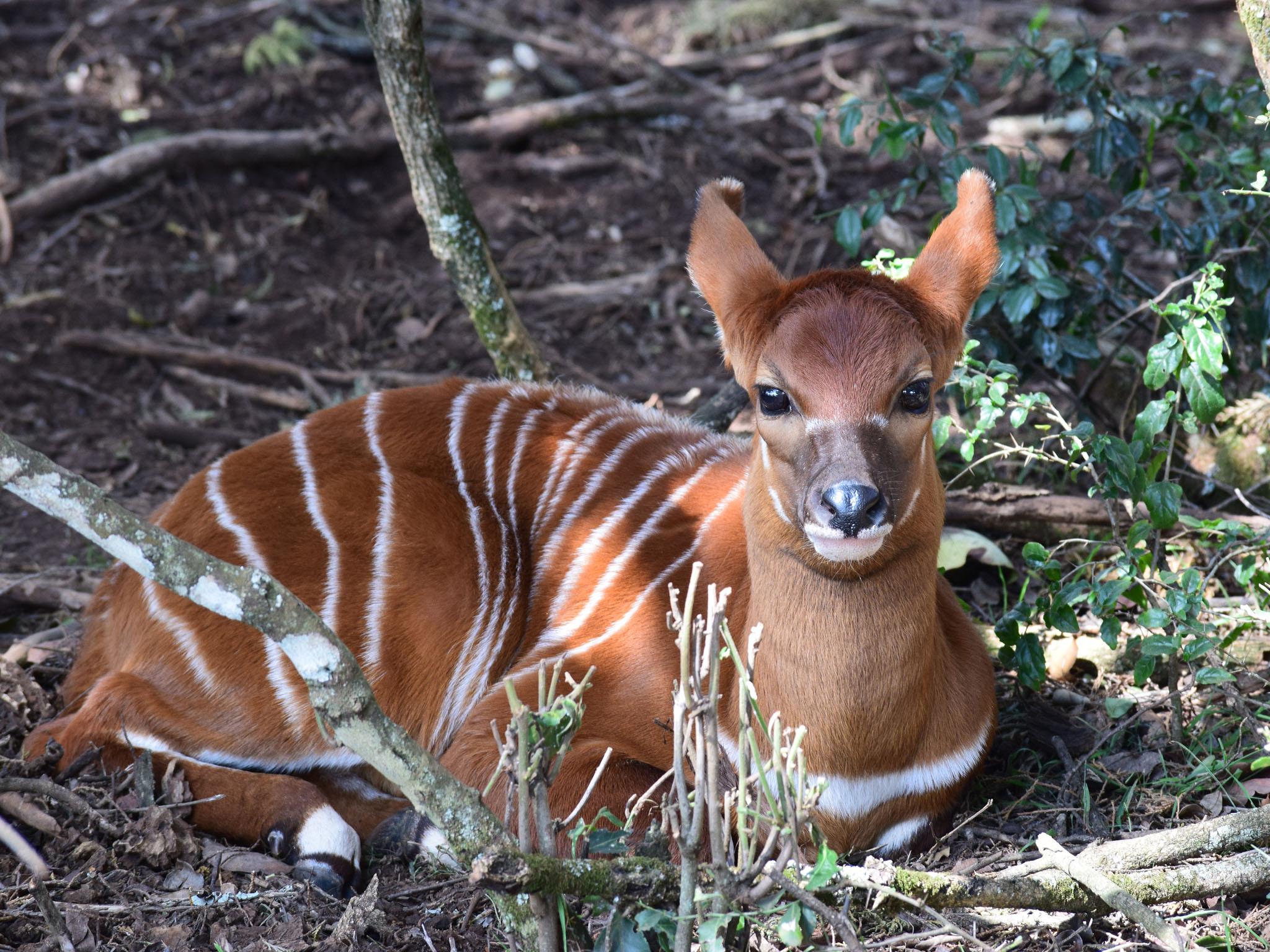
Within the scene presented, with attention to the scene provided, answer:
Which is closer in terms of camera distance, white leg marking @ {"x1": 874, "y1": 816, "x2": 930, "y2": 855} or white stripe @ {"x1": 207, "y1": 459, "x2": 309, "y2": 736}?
white leg marking @ {"x1": 874, "y1": 816, "x2": 930, "y2": 855}

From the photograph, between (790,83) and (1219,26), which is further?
(1219,26)

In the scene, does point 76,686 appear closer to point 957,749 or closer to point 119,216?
point 957,749

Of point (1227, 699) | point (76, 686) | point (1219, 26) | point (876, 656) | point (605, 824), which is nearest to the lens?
point (876, 656)

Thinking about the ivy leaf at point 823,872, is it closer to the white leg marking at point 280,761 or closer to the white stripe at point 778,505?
the white stripe at point 778,505

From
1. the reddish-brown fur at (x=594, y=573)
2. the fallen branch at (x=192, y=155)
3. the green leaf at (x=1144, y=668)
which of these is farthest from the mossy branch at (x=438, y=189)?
the fallen branch at (x=192, y=155)

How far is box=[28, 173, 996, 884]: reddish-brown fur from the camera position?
3031mm

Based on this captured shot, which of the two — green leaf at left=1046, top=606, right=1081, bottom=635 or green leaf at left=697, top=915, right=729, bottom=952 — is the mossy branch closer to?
green leaf at left=1046, top=606, right=1081, bottom=635

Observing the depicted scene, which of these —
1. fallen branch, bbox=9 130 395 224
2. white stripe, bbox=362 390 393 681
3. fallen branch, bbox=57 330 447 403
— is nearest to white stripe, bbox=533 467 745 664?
white stripe, bbox=362 390 393 681

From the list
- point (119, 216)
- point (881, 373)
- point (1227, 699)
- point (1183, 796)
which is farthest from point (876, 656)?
point (119, 216)

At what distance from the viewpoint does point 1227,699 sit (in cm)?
372

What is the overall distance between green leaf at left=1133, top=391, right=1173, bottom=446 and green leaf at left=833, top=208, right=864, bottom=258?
1.26 meters

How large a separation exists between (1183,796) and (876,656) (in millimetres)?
1082

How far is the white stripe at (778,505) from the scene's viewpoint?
302 centimetres

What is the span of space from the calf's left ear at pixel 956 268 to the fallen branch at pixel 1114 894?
3.72 feet
